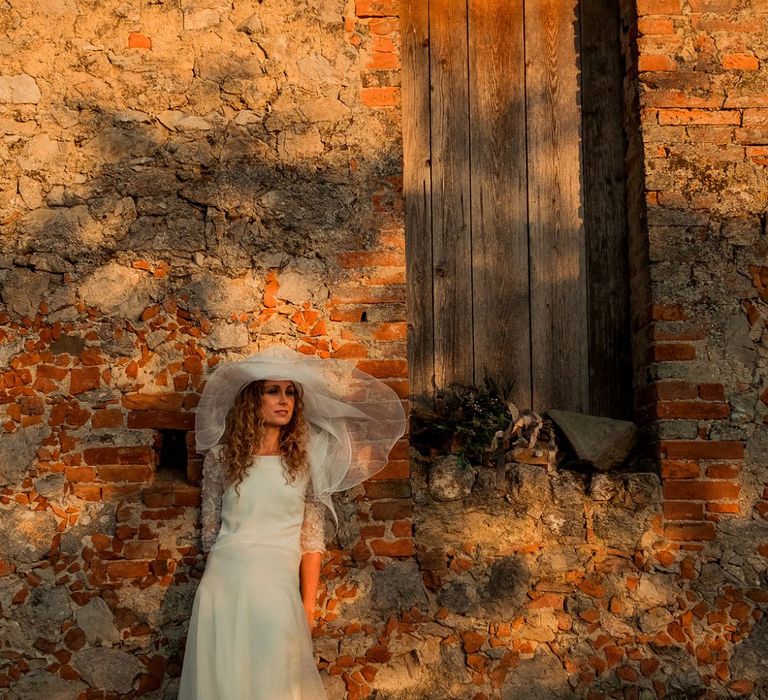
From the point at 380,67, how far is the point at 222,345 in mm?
1380

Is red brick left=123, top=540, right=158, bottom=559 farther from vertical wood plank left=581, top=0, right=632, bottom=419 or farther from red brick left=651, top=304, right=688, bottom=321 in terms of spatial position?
red brick left=651, top=304, right=688, bottom=321

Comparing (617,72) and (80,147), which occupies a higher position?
(617,72)

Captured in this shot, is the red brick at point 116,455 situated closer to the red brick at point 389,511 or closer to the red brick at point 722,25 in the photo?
the red brick at point 389,511

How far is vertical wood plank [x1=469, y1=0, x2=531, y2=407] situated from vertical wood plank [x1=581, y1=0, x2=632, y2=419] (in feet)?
1.00

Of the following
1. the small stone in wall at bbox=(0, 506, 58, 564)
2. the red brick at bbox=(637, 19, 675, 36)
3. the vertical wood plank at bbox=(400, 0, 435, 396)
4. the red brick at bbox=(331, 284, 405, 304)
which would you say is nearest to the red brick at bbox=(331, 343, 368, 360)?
the red brick at bbox=(331, 284, 405, 304)

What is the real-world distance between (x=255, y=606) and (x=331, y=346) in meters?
1.11

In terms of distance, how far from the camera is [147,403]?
11.9ft

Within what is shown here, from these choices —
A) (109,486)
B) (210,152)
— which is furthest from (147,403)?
(210,152)

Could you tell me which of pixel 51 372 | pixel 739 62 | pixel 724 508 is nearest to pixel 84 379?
pixel 51 372

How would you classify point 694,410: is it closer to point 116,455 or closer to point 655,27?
point 655,27

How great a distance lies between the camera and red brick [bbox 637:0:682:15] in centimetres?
385

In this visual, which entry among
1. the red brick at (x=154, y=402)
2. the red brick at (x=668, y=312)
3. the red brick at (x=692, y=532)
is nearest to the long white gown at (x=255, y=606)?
the red brick at (x=154, y=402)

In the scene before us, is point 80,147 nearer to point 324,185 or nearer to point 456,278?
point 324,185

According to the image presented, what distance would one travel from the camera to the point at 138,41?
12.5 ft
